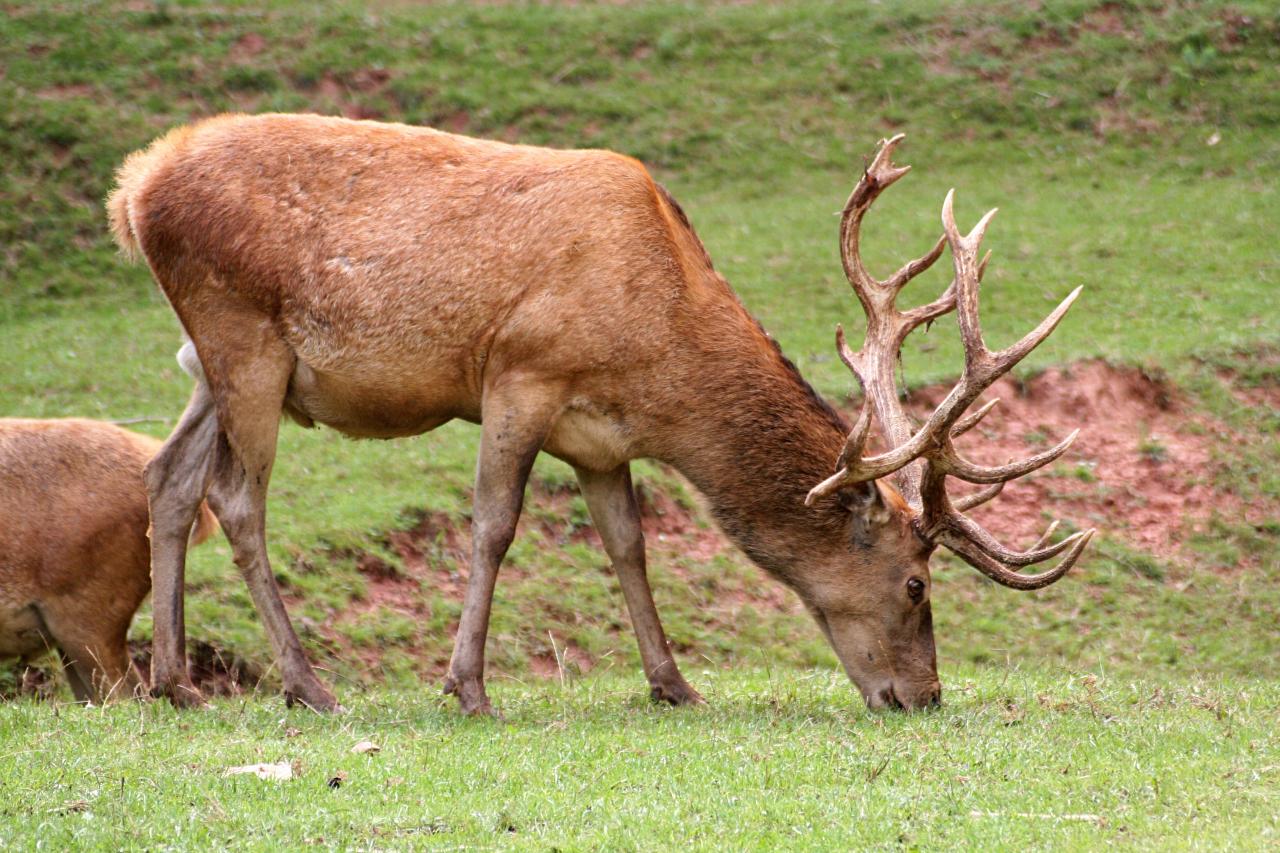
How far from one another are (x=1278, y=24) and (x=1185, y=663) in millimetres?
12583

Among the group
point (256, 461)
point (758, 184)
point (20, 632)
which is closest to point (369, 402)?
point (256, 461)

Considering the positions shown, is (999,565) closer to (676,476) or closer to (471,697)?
(471,697)

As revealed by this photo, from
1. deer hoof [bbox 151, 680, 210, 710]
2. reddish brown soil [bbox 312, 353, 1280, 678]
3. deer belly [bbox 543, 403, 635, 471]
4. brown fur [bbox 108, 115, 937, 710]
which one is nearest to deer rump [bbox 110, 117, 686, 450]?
brown fur [bbox 108, 115, 937, 710]

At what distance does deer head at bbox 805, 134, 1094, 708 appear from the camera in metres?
7.45

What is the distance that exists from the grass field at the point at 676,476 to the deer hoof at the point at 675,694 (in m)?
0.32

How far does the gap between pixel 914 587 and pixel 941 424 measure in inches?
32.7

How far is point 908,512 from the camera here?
7.86 meters

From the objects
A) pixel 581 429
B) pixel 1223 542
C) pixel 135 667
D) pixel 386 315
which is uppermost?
pixel 386 315

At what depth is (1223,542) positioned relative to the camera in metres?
11.9

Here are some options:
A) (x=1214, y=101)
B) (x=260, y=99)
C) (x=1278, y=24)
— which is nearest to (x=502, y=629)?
(x=260, y=99)

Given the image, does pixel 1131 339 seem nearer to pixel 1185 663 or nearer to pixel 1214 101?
pixel 1185 663

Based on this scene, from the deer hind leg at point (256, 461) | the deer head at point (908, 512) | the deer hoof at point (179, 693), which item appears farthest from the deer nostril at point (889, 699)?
the deer hoof at point (179, 693)

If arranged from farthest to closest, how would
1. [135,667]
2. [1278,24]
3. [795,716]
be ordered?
[1278,24]
[135,667]
[795,716]

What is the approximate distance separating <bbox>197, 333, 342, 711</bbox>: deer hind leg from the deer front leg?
690mm
